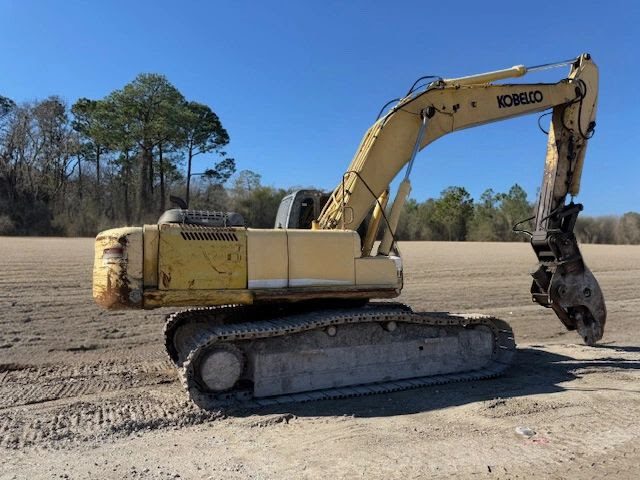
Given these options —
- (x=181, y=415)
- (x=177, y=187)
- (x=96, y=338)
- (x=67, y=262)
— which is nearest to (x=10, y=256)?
(x=67, y=262)

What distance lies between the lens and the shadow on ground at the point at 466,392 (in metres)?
6.04

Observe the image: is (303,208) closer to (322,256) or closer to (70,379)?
(322,256)

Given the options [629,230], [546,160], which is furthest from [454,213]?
[546,160]

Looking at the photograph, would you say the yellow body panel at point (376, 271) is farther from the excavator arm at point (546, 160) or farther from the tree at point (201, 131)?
the tree at point (201, 131)

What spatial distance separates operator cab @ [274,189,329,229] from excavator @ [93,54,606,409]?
21 mm

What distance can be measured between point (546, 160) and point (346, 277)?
4358mm

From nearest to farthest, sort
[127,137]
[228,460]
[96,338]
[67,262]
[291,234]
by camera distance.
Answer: [228,460] < [291,234] < [96,338] < [67,262] < [127,137]

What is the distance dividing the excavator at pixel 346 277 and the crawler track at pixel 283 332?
0.07 feet

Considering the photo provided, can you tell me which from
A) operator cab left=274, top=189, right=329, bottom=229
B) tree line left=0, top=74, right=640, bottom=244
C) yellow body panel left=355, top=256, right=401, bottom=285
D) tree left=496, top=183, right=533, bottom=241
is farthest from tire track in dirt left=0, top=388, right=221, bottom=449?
tree left=496, top=183, right=533, bottom=241

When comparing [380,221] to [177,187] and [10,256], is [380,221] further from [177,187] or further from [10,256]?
[177,187]

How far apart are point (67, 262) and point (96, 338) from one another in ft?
31.1

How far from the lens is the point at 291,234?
6.80 metres

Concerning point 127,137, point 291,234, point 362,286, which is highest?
point 127,137

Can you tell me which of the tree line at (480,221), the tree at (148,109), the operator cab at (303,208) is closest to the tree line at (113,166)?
the tree at (148,109)
